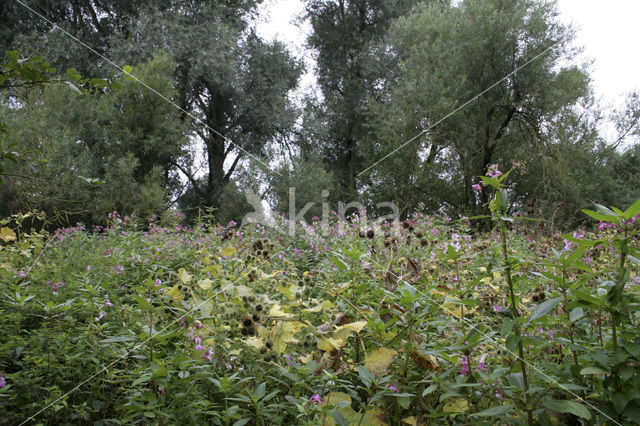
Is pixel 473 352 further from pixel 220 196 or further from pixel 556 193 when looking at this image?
pixel 220 196

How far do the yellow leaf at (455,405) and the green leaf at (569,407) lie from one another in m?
0.24

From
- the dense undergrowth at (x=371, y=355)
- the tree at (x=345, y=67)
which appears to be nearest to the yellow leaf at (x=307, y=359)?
the dense undergrowth at (x=371, y=355)

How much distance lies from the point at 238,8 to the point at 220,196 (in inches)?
249

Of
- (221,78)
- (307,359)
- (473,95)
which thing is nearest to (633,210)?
(307,359)

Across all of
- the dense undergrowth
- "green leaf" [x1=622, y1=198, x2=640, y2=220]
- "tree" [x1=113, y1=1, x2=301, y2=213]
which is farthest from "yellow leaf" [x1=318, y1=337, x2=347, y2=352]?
"tree" [x1=113, y1=1, x2=301, y2=213]

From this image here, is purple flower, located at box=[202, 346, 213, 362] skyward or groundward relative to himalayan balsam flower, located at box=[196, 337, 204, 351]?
groundward

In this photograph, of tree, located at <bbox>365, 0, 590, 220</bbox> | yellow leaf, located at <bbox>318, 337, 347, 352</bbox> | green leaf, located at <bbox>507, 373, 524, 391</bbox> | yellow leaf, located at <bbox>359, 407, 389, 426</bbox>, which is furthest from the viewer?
tree, located at <bbox>365, 0, 590, 220</bbox>

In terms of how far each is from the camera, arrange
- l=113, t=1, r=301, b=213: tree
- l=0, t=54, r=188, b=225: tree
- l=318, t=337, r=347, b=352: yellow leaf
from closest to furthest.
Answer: l=318, t=337, r=347, b=352: yellow leaf < l=0, t=54, r=188, b=225: tree < l=113, t=1, r=301, b=213: tree

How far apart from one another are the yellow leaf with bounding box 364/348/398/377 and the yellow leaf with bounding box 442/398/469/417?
0.63 ft

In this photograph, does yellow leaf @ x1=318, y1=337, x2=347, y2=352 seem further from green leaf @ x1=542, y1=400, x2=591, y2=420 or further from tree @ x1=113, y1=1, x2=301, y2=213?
tree @ x1=113, y1=1, x2=301, y2=213

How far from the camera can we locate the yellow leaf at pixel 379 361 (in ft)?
3.82

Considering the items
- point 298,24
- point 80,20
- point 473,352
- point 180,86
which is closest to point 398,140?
point 180,86

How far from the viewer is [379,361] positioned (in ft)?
3.90

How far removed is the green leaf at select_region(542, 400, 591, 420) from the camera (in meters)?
0.89
